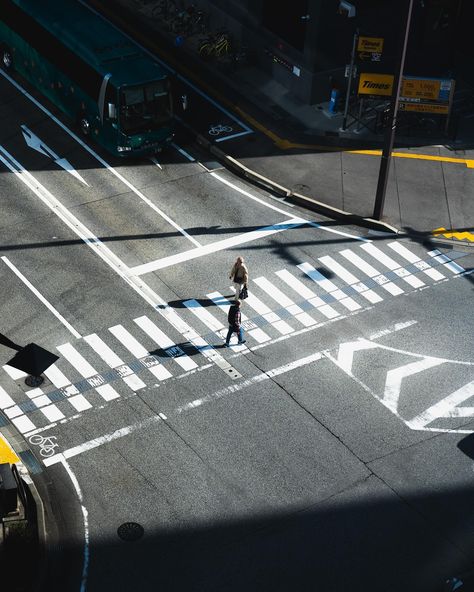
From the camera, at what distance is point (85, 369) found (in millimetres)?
27672

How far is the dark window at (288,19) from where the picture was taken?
40406mm

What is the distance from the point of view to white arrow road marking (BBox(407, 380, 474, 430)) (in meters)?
26.4

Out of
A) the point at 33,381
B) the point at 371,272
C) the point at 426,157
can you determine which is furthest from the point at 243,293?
the point at 426,157

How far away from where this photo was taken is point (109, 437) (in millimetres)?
25609

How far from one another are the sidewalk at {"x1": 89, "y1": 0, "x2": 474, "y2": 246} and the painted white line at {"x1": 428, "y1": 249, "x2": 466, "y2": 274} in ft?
3.00

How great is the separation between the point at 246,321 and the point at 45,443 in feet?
24.0

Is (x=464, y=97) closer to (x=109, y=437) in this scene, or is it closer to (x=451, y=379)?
(x=451, y=379)

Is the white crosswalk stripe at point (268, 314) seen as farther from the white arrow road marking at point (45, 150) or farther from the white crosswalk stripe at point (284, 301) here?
the white arrow road marking at point (45, 150)

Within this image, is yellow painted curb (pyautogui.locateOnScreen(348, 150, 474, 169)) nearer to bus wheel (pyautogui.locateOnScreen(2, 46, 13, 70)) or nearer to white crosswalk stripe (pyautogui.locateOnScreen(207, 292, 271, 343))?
white crosswalk stripe (pyautogui.locateOnScreen(207, 292, 271, 343))

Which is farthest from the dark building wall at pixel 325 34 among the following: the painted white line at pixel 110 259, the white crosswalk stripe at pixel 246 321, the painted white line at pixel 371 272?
the white crosswalk stripe at pixel 246 321

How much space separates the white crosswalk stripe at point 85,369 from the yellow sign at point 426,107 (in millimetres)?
17703

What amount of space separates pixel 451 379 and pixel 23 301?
12813mm

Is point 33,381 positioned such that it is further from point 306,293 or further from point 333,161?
point 333,161

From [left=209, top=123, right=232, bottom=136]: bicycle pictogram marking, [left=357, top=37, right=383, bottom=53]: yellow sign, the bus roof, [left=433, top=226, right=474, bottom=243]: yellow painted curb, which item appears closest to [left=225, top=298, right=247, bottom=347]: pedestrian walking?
[left=433, top=226, right=474, bottom=243]: yellow painted curb
